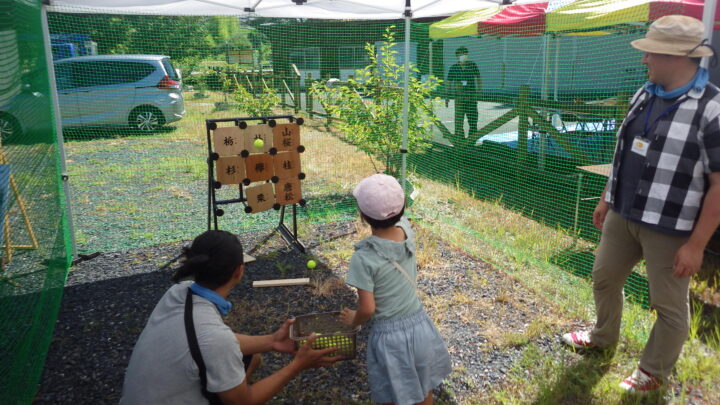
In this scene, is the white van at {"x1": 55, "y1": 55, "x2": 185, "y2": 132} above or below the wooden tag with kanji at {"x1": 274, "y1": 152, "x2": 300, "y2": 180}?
above

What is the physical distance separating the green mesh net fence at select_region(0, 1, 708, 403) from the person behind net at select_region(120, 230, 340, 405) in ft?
6.21

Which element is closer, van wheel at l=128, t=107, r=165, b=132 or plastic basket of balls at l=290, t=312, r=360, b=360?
plastic basket of balls at l=290, t=312, r=360, b=360

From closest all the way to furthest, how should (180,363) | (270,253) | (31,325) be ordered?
(180,363)
(31,325)
(270,253)

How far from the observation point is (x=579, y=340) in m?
3.04

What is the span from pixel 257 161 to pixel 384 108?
79.3 inches

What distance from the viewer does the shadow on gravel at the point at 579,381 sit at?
8.54ft

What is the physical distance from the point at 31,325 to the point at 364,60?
5.04 metres

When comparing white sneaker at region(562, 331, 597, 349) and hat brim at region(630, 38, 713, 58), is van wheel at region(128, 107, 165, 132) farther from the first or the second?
hat brim at region(630, 38, 713, 58)

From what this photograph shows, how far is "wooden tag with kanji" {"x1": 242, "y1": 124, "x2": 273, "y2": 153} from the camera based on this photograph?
4.27m

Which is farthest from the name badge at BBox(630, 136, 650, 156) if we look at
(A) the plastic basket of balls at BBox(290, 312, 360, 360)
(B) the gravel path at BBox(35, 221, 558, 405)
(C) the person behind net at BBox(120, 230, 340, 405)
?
(C) the person behind net at BBox(120, 230, 340, 405)

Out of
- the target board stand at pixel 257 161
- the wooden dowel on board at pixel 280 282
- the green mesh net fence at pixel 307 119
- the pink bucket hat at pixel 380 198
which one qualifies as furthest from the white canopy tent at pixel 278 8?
the pink bucket hat at pixel 380 198

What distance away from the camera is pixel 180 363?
1708 mm

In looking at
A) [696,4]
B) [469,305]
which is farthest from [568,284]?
[696,4]

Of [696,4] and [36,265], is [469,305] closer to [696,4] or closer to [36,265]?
[36,265]
